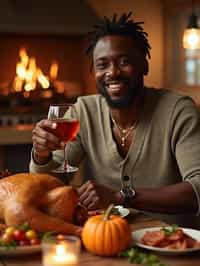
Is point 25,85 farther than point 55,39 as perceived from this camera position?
No

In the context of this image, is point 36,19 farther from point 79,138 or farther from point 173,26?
point 79,138

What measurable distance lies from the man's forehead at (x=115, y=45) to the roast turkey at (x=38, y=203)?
77 centimetres

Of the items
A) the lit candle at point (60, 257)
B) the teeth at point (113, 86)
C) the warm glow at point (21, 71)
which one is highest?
the teeth at point (113, 86)

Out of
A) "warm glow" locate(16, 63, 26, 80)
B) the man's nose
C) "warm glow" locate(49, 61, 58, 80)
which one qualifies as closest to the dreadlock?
the man's nose

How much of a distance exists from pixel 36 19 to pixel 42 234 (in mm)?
4422

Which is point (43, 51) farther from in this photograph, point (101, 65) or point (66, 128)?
point (66, 128)

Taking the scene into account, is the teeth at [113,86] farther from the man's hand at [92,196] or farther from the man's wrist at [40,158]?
the man's hand at [92,196]

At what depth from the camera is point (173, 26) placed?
6.21 m

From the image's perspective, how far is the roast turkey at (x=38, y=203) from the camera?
1.46 meters

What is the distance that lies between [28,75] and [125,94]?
148 inches

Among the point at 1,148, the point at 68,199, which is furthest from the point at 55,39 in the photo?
the point at 68,199

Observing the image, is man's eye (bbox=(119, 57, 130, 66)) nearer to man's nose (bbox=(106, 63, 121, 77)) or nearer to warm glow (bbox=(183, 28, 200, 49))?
man's nose (bbox=(106, 63, 121, 77))

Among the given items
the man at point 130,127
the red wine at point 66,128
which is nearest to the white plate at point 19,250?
the red wine at point 66,128

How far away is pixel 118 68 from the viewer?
7.22 ft
